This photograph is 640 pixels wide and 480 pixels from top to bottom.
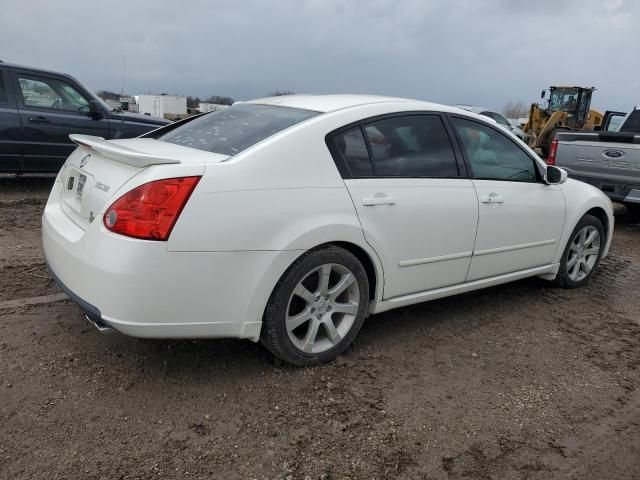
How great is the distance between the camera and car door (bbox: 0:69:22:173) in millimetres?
7327

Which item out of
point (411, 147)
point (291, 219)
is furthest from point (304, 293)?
point (411, 147)

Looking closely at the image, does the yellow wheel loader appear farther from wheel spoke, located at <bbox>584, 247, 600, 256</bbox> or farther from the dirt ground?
the dirt ground

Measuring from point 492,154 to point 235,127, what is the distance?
1908mm

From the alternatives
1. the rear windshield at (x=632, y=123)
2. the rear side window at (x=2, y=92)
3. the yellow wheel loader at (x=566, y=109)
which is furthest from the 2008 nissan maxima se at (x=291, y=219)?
the yellow wheel loader at (x=566, y=109)

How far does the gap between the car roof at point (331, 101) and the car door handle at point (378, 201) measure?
1.92 ft

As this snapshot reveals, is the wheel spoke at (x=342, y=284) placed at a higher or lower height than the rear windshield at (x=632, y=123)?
lower

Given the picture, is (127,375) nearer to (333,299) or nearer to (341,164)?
(333,299)

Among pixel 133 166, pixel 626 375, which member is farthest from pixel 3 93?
pixel 626 375

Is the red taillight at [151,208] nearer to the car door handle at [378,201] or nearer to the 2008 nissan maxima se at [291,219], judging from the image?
the 2008 nissan maxima se at [291,219]

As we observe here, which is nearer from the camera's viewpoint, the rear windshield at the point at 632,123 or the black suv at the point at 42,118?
the black suv at the point at 42,118

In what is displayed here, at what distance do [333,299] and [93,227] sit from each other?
1321 mm

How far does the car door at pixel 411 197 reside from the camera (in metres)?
3.28

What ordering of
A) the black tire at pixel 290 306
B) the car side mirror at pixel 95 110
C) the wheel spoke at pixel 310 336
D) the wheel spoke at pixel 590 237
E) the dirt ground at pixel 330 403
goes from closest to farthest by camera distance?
the dirt ground at pixel 330 403 < the black tire at pixel 290 306 < the wheel spoke at pixel 310 336 < the wheel spoke at pixel 590 237 < the car side mirror at pixel 95 110

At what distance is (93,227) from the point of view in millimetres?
2754
